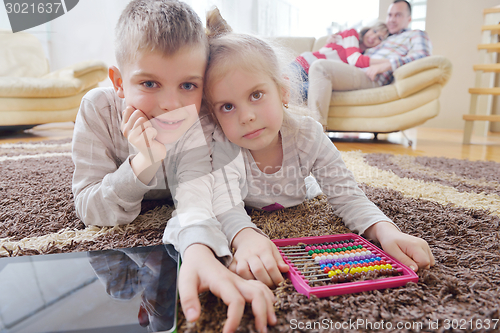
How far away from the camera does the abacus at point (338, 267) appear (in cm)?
43

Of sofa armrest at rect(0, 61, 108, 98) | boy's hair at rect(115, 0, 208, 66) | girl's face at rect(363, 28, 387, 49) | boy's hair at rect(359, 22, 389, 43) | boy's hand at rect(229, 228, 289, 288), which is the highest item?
boy's hair at rect(359, 22, 389, 43)

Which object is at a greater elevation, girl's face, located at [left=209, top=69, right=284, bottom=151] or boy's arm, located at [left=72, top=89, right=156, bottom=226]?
girl's face, located at [left=209, top=69, right=284, bottom=151]

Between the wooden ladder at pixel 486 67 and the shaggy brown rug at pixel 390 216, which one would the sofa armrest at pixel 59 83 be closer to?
the shaggy brown rug at pixel 390 216

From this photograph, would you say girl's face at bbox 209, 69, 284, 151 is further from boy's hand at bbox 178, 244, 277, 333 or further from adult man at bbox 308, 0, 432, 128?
adult man at bbox 308, 0, 432, 128

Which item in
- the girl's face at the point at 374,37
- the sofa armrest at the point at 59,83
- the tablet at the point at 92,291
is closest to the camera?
the tablet at the point at 92,291

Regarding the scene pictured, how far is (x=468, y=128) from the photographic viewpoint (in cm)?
219

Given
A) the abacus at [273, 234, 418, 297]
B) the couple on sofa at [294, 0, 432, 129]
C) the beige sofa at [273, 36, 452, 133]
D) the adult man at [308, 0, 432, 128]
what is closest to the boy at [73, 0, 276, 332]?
the abacus at [273, 234, 418, 297]

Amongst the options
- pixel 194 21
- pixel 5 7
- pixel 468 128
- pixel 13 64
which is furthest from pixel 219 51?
pixel 5 7

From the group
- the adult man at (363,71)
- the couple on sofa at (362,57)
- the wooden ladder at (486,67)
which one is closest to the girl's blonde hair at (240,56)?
the couple on sofa at (362,57)

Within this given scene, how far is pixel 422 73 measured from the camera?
6.63ft

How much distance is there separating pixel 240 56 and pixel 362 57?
1867 mm

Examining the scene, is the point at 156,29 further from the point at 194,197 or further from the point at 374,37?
the point at 374,37

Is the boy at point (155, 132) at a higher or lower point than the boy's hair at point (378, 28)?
lower

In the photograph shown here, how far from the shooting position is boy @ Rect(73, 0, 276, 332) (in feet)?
1.81
